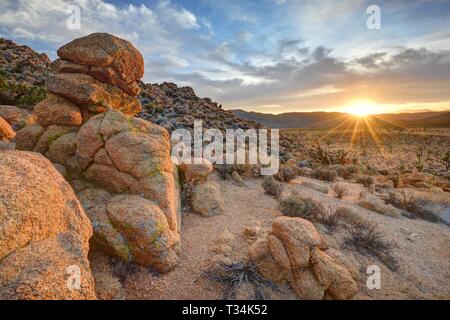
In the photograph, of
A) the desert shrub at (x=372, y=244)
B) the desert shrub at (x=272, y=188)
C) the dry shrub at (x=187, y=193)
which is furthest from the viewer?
the desert shrub at (x=272, y=188)

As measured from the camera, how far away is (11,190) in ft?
9.33

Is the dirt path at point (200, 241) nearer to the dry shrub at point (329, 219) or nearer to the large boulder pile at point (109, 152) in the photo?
the large boulder pile at point (109, 152)

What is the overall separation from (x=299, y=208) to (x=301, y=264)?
2704mm

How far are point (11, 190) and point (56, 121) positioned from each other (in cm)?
370

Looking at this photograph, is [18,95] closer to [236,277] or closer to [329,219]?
[236,277]

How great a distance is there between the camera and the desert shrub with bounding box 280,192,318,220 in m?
6.49

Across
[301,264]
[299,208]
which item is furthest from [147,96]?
[301,264]

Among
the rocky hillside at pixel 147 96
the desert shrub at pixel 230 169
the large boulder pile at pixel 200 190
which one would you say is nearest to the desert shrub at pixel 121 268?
the large boulder pile at pixel 200 190

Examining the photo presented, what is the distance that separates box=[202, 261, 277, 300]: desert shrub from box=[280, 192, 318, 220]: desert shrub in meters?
2.60

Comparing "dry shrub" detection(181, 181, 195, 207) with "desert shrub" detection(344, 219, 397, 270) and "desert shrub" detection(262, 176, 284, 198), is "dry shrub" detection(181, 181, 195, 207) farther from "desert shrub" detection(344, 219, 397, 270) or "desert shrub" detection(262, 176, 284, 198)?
"desert shrub" detection(344, 219, 397, 270)

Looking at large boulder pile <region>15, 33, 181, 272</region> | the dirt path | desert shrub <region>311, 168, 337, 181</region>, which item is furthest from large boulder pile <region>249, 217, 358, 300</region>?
desert shrub <region>311, 168, 337, 181</region>

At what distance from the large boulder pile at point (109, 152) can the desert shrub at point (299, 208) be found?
2.97 metres

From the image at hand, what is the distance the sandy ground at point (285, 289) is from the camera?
409 centimetres

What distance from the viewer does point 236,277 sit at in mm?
4211
